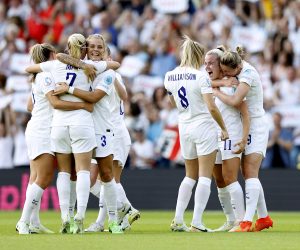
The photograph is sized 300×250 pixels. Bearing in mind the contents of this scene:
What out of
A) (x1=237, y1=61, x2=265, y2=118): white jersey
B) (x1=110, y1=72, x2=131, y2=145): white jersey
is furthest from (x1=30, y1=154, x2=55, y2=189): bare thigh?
(x1=237, y1=61, x2=265, y2=118): white jersey

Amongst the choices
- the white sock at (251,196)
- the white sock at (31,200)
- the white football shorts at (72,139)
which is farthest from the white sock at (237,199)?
the white sock at (31,200)

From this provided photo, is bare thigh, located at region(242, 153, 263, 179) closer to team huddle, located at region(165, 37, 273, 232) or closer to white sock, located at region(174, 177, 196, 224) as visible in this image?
team huddle, located at region(165, 37, 273, 232)

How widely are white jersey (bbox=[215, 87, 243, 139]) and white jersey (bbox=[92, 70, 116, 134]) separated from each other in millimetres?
1477

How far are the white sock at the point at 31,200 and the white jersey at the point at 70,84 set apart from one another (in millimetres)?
803

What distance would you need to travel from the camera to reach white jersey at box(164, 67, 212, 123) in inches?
523

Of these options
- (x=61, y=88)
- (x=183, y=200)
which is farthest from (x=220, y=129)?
(x=61, y=88)

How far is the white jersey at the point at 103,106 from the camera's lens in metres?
12.9

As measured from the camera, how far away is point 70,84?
12.8 meters

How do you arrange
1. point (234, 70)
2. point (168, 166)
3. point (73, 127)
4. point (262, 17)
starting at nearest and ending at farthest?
1. point (73, 127)
2. point (234, 70)
3. point (168, 166)
4. point (262, 17)

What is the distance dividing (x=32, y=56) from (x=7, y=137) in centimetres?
872

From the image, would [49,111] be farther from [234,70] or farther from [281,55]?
[281,55]

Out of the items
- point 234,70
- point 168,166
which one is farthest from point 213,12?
point 234,70

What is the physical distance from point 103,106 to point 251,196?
216cm

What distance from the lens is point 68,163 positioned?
1289cm
